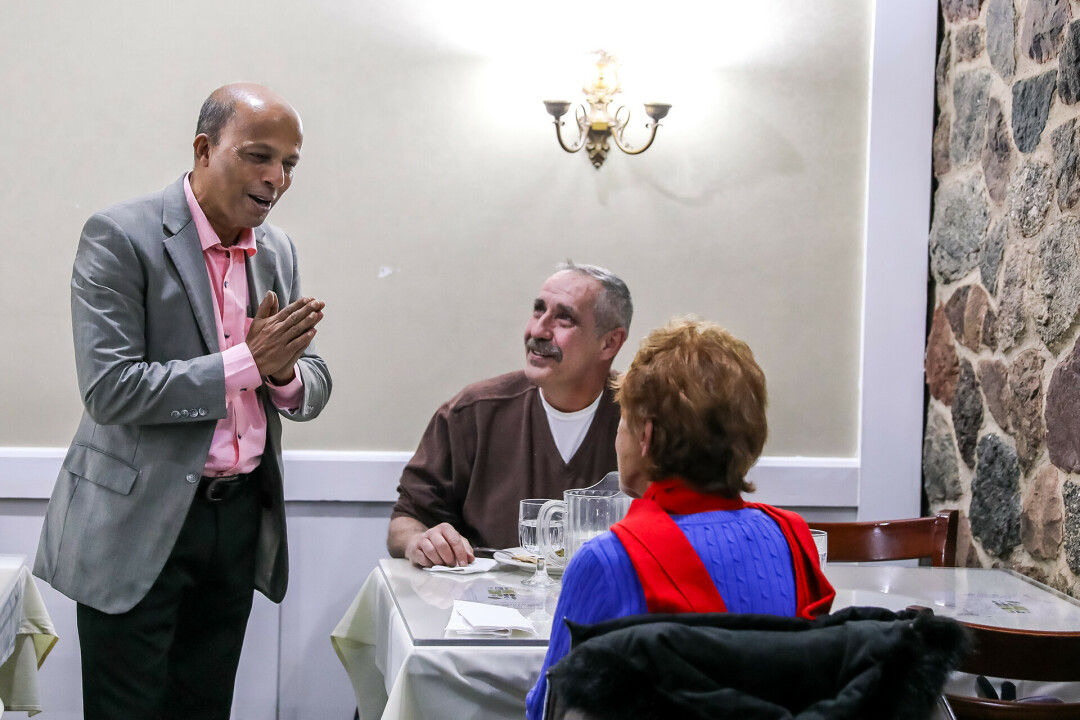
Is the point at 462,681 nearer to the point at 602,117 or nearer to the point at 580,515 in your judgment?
the point at 580,515

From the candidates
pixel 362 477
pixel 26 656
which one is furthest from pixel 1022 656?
pixel 362 477

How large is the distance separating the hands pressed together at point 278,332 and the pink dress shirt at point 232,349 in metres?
0.03

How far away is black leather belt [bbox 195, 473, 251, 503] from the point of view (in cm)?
204

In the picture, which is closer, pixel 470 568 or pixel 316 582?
pixel 470 568

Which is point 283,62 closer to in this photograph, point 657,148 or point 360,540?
point 657,148

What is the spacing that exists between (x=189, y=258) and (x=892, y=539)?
69.0 inches

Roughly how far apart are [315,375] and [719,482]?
3.63 ft

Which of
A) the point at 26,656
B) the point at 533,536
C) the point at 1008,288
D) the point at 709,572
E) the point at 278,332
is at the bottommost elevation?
the point at 26,656

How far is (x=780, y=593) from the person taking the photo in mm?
1320

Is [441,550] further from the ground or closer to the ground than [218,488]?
closer to the ground

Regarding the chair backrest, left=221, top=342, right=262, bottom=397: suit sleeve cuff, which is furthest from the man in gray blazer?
the chair backrest

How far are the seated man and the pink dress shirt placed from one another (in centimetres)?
39

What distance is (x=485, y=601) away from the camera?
1.81 metres

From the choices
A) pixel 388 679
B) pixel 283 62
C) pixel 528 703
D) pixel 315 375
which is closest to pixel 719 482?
pixel 528 703
